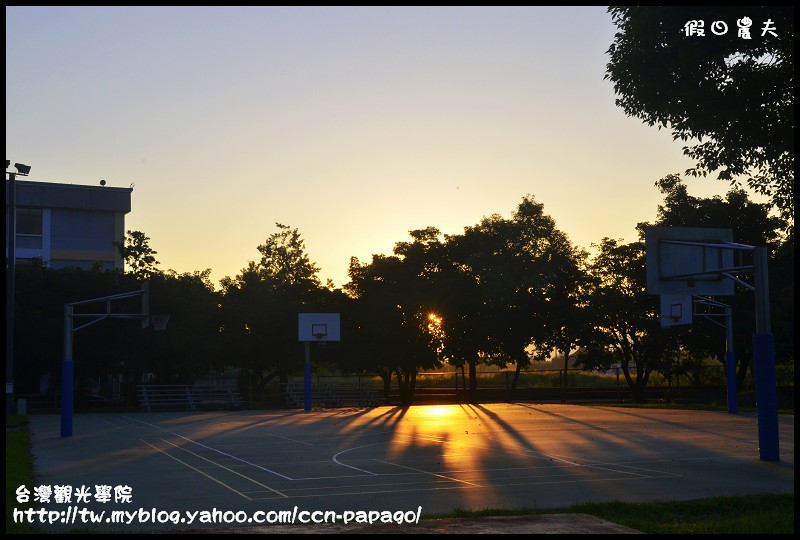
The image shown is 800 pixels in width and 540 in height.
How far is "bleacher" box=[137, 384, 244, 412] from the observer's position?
4791cm

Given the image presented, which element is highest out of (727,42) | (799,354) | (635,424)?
(727,42)

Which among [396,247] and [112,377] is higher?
[396,247]

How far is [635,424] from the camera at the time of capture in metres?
29.7

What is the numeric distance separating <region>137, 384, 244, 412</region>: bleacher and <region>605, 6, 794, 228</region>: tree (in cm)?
3471

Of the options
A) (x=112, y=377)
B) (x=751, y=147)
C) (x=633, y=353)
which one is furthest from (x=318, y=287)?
(x=751, y=147)

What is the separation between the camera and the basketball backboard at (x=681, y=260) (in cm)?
2048

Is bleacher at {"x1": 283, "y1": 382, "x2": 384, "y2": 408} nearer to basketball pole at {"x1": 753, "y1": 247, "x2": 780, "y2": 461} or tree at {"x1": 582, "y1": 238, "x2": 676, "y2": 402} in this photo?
tree at {"x1": 582, "y1": 238, "x2": 676, "y2": 402}

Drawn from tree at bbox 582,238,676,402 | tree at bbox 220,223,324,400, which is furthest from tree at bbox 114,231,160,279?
tree at bbox 582,238,676,402

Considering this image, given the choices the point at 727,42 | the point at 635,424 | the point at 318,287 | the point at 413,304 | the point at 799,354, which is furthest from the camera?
the point at 318,287

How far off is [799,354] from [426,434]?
1528 centimetres

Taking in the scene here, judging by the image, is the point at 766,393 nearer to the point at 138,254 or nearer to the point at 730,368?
the point at 730,368

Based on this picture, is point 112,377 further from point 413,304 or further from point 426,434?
point 426,434

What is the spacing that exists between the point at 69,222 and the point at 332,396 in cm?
2165

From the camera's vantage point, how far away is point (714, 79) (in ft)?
54.9
